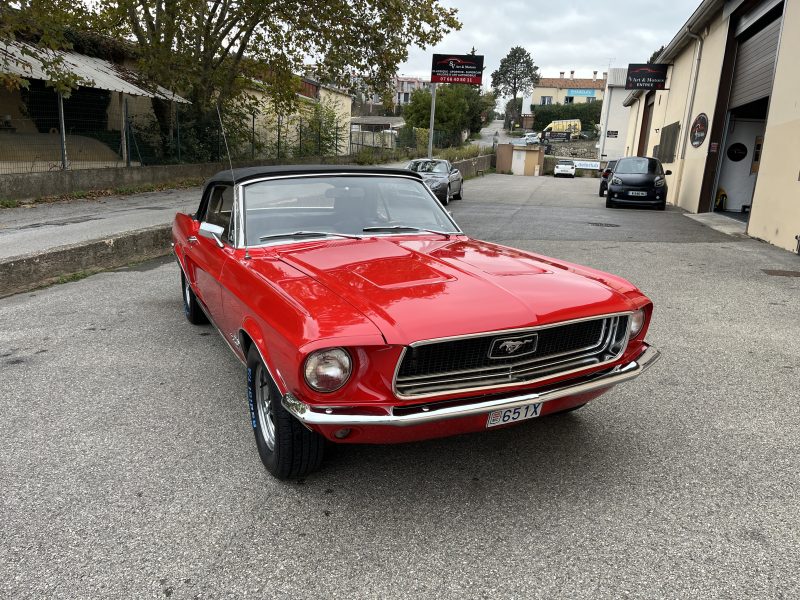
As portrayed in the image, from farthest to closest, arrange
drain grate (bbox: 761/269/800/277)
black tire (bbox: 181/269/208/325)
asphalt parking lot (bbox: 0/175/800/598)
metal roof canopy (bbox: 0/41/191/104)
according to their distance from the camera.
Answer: metal roof canopy (bbox: 0/41/191/104) → drain grate (bbox: 761/269/800/277) → black tire (bbox: 181/269/208/325) → asphalt parking lot (bbox: 0/175/800/598)

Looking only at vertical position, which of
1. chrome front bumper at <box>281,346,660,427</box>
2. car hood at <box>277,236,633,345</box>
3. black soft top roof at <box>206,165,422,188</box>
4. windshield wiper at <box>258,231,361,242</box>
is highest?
black soft top roof at <box>206,165,422,188</box>

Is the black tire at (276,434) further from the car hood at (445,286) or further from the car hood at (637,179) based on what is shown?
the car hood at (637,179)

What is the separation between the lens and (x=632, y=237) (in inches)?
454

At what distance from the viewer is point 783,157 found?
1076 cm

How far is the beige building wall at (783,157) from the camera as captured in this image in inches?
405

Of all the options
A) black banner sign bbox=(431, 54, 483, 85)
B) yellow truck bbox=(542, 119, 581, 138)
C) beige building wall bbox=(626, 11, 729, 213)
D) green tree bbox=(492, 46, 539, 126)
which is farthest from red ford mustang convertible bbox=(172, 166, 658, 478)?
green tree bbox=(492, 46, 539, 126)

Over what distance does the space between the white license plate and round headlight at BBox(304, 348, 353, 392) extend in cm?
65

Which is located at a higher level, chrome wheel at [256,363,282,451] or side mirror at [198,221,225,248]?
side mirror at [198,221,225,248]

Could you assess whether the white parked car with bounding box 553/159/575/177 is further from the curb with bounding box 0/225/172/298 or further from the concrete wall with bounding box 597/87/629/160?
the curb with bounding box 0/225/172/298

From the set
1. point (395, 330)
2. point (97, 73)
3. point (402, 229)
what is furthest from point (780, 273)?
point (97, 73)

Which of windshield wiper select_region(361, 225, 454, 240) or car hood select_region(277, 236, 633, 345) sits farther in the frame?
windshield wiper select_region(361, 225, 454, 240)

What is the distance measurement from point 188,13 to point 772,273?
1623 cm

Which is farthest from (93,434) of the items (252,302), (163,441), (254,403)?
(252,302)

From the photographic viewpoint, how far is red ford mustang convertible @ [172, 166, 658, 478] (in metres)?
2.38
